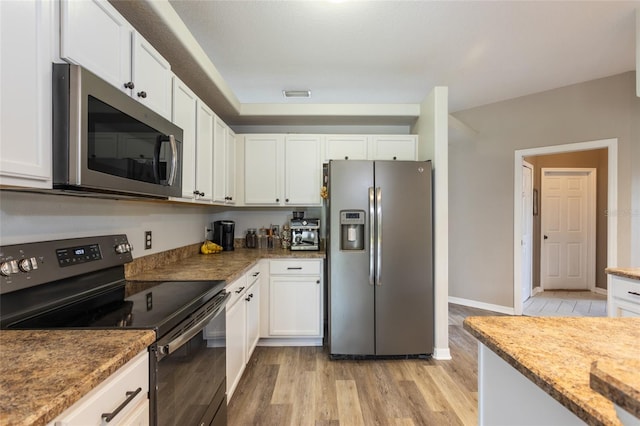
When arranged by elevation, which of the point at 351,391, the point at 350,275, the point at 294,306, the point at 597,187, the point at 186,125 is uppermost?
the point at 186,125

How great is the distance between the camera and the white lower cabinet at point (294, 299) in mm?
2723

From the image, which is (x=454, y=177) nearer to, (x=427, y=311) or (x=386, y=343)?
(x=427, y=311)

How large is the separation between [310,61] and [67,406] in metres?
2.62

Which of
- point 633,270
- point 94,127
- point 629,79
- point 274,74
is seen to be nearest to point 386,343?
point 633,270

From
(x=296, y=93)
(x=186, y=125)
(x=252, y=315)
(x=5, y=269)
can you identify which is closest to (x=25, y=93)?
(x=5, y=269)

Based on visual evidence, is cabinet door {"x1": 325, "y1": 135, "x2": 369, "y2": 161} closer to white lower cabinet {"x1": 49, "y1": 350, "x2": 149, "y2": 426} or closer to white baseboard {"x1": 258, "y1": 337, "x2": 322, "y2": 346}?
white baseboard {"x1": 258, "y1": 337, "x2": 322, "y2": 346}

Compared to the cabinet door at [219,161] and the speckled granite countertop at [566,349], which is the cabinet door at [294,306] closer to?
the cabinet door at [219,161]

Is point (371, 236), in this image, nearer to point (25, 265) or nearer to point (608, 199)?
point (25, 265)

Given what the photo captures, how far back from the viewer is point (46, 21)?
0.92 m

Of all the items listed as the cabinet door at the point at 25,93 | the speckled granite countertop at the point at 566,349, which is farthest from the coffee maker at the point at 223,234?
the speckled granite countertop at the point at 566,349

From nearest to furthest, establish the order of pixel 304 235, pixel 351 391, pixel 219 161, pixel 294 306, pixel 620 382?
pixel 620 382
pixel 351 391
pixel 219 161
pixel 294 306
pixel 304 235

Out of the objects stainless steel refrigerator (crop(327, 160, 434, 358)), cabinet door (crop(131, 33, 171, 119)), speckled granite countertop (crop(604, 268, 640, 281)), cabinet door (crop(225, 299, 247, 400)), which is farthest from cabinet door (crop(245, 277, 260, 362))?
speckled granite countertop (crop(604, 268, 640, 281))

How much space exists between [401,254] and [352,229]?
478 mm

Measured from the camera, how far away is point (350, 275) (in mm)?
2521
